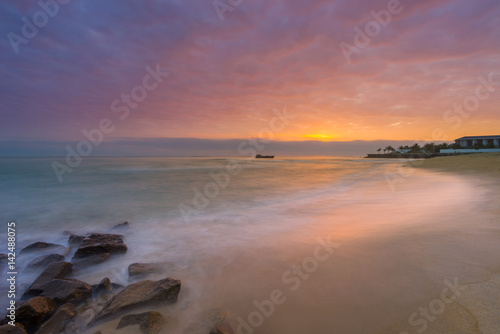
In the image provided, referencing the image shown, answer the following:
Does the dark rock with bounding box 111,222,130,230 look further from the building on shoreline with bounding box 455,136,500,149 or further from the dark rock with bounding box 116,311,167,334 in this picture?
the building on shoreline with bounding box 455,136,500,149

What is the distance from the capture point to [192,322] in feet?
10.4

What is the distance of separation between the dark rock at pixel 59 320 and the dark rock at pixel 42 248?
3.29 m

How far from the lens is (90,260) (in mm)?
5180

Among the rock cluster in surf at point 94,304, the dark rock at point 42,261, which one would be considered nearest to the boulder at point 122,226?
the dark rock at point 42,261

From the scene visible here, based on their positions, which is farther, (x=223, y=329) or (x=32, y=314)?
(x=32, y=314)

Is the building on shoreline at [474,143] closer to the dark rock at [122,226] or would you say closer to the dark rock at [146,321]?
the dark rock at [122,226]

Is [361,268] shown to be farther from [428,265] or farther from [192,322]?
[192,322]

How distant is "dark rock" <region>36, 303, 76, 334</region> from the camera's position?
3.09 meters

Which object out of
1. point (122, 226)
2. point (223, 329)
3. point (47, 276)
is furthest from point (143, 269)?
point (122, 226)

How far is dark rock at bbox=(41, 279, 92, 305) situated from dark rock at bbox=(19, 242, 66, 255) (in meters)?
2.54

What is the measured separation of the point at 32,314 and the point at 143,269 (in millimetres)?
1726

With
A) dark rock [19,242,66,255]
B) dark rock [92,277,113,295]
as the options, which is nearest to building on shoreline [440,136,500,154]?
dark rock [92,277,113,295]

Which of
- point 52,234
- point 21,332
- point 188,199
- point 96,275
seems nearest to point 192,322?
point 21,332

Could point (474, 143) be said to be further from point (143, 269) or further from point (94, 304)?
point (94, 304)
